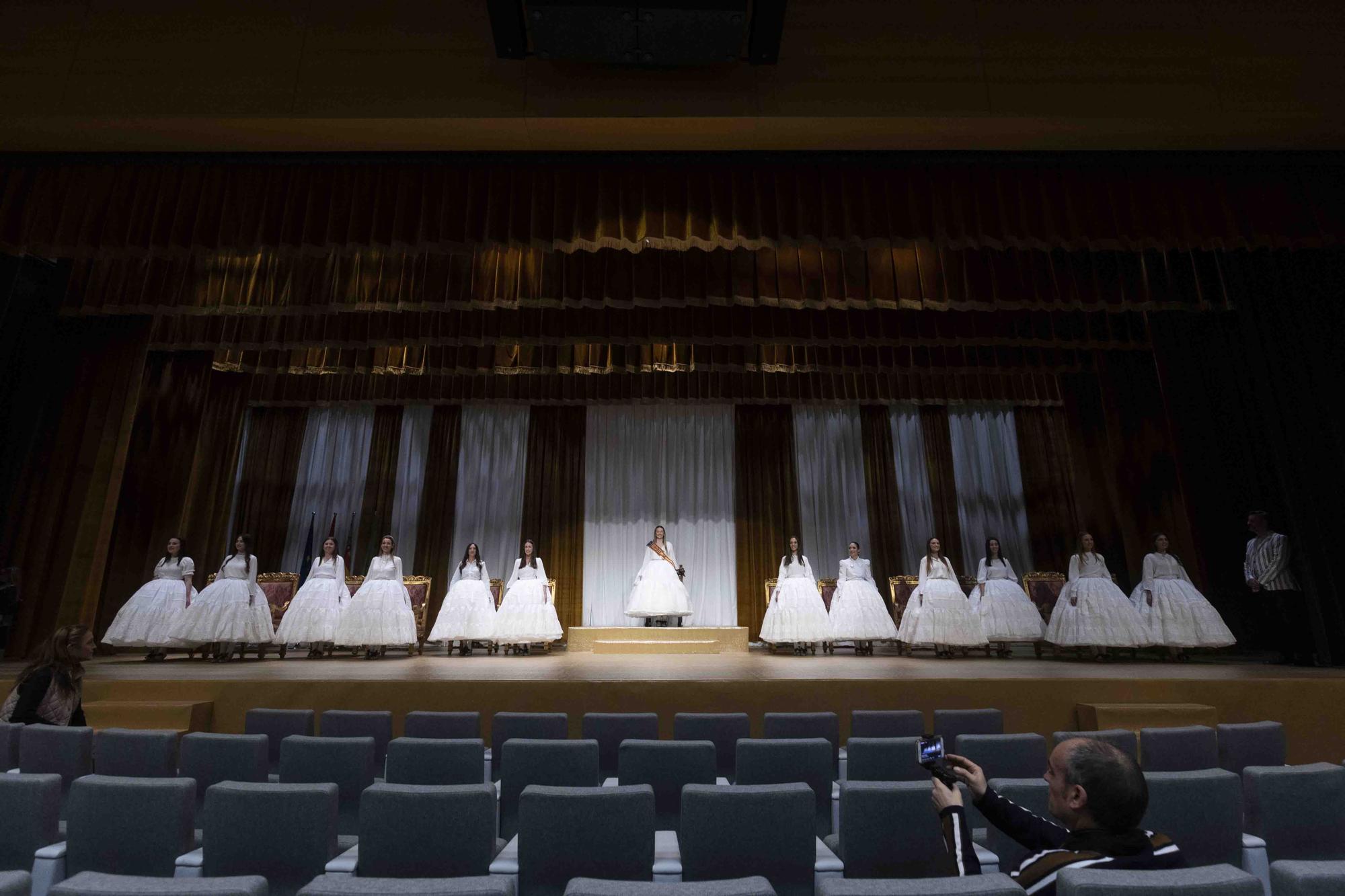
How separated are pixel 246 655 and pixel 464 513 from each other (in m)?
4.27

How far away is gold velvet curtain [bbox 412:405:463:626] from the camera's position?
444 inches

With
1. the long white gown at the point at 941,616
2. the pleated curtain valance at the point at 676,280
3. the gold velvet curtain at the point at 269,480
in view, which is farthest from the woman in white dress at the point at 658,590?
the gold velvet curtain at the point at 269,480

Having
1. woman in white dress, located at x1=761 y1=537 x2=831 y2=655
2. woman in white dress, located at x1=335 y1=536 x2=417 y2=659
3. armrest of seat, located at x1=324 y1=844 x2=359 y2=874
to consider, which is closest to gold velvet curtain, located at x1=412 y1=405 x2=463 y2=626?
woman in white dress, located at x1=335 y1=536 x2=417 y2=659

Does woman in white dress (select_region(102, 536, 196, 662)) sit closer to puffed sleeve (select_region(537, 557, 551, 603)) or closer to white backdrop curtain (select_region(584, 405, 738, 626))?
puffed sleeve (select_region(537, 557, 551, 603))

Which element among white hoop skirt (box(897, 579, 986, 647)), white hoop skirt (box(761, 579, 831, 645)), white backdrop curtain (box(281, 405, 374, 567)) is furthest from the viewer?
white backdrop curtain (box(281, 405, 374, 567))

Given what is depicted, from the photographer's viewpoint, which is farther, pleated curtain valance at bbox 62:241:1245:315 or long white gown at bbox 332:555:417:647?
long white gown at bbox 332:555:417:647

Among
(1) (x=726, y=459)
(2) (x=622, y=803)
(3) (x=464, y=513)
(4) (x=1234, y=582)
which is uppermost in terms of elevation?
(1) (x=726, y=459)

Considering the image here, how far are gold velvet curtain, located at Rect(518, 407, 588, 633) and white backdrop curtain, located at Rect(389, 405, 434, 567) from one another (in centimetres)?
171

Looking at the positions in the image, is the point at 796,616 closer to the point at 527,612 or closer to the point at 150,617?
the point at 527,612

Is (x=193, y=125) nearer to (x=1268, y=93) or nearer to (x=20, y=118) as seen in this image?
(x=20, y=118)

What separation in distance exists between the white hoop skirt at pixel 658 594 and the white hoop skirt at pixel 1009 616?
12.0 ft

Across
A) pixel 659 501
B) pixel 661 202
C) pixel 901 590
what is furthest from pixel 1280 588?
pixel 659 501

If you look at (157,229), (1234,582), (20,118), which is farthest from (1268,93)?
(20,118)

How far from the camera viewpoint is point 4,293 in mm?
6445
